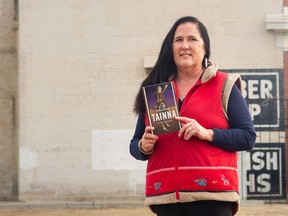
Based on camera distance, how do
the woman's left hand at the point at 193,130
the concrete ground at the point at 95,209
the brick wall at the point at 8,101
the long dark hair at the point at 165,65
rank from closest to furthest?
1. the woman's left hand at the point at 193,130
2. the long dark hair at the point at 165,65
3. the concrete ground at the point at 95,209
4. the brick wall at the point at 8,101

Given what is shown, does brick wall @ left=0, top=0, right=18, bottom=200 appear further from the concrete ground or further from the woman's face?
the woman's face

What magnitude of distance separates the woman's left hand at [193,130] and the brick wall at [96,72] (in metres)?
10.5

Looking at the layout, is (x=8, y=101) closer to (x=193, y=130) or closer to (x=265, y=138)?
(x=265, y=138)

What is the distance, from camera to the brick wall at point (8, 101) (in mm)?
14039

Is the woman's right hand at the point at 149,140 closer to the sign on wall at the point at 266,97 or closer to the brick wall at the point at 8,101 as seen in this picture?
the sign on wall at the point at 266,97

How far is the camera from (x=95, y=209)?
12.8 metres

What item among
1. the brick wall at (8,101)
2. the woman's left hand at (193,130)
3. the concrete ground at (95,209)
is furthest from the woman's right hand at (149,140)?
the brick wall at (8,101)

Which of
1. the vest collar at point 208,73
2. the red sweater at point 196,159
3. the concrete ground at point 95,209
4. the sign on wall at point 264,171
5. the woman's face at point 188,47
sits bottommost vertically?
the concrete ground at point 95,209

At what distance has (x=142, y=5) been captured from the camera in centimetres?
1370

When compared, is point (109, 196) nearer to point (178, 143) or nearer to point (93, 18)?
point (93, 18)

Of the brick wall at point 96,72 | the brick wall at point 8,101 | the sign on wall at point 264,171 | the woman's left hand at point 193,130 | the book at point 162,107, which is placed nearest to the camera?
the woman's left hand at point 193,130

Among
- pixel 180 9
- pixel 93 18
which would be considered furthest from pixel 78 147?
pixel 180 9

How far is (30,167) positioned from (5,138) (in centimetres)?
104

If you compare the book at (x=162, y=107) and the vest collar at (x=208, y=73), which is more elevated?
the vest collar at (x=208, y=73)
